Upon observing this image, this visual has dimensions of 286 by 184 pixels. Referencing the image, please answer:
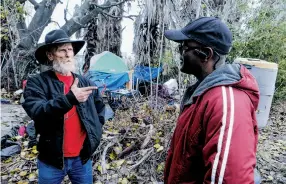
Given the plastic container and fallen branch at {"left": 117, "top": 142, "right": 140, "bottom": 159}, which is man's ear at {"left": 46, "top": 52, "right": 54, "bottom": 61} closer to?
fallen branch at {"left": 117, "top": 142, "right": 140, "bottom": 159}

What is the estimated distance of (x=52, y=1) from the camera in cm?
1191

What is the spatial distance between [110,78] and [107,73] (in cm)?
29

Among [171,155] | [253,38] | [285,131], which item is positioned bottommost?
[285,131]

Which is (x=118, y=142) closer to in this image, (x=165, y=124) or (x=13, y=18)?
(x=165, y=124)

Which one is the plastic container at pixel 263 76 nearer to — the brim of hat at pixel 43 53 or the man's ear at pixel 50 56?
the brim of hat at pixel 43 53

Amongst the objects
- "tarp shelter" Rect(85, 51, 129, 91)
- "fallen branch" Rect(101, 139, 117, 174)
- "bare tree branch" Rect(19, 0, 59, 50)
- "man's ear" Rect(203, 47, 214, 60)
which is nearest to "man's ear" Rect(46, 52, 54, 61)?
"man's ear" Rect(203, 47, 214, 60)

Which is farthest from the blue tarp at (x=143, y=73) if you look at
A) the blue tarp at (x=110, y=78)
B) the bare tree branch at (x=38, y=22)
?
the bare tree branch at (x=38, y=22)

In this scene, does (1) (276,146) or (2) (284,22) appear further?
(2) (284,22)

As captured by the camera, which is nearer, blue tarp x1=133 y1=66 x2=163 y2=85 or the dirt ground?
the dirt ground

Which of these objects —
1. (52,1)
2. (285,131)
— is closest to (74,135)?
(285,131)

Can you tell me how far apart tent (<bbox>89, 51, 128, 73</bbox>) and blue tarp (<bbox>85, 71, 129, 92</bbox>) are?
30 centimetres

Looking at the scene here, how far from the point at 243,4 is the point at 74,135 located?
566 cm

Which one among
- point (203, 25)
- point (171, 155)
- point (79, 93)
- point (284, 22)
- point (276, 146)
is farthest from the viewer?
point (284, 22)

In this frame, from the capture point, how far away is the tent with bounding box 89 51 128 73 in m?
10.0
